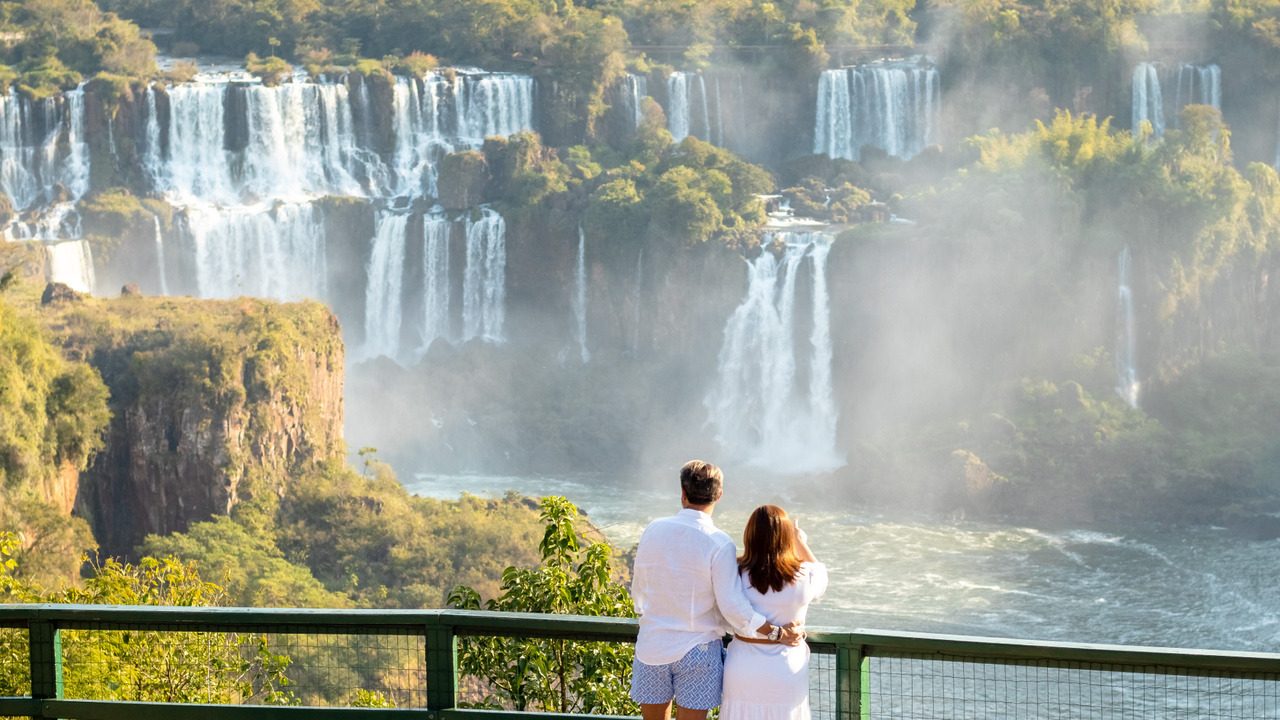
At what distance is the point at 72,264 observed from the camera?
4362 centimetres

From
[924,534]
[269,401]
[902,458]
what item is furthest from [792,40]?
[269,401]

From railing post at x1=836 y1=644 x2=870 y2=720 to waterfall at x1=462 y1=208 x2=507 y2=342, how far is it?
139 ft

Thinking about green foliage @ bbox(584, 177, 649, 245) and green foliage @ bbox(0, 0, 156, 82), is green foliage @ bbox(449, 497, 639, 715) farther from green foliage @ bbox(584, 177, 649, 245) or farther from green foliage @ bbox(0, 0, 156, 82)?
green foliage @ bbox(0, 0, 156, 82)

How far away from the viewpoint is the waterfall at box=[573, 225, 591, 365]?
46344mm

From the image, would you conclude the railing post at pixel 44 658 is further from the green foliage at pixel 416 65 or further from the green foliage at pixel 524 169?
the green foliage at pixel 416 65

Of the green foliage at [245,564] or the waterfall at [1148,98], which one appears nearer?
the green foliage at [245,564]

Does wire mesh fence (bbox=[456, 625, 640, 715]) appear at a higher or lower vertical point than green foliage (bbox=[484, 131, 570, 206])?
lower

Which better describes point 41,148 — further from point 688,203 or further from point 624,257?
point 688,203

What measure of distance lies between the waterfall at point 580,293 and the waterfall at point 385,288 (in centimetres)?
598

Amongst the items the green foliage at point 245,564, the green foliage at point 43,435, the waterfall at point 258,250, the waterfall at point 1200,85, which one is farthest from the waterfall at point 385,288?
the waterfall at point 1200,85

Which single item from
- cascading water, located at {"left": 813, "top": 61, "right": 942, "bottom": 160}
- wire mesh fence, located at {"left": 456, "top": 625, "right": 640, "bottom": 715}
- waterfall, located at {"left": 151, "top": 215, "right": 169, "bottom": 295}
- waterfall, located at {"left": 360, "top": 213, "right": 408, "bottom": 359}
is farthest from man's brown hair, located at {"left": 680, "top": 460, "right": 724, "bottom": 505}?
cascading water, located at {"left": 813, "top": 61, "right": 942, "bottom": 160}

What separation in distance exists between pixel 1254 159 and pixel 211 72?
1525 inches

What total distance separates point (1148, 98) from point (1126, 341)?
12.8m

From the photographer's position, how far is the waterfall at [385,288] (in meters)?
47.3
